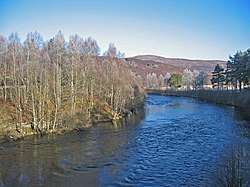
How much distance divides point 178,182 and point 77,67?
28235mm

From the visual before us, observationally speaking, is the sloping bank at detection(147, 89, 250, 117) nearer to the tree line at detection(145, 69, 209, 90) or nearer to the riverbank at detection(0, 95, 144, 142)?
the tree line at detection(145, 69, 209, 90)

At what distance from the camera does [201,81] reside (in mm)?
108625

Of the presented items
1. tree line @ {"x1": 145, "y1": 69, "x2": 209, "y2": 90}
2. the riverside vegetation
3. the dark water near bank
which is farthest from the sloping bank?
the riverside vegetation

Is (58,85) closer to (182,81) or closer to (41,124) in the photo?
(41,124)

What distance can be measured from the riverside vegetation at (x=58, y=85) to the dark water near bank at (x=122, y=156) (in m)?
3.16

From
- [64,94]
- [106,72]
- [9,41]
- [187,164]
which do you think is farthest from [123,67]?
[187,164]

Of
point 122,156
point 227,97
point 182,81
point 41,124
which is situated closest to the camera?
point 122,156

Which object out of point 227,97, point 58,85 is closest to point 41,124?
point 58,85

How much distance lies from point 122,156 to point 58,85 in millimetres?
17040

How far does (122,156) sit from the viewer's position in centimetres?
2164

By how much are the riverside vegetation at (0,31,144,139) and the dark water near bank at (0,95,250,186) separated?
316 cm

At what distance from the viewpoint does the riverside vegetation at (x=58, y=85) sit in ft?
99.3

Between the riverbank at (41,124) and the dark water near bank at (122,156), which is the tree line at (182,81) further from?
the dark water near bank at (122,156)

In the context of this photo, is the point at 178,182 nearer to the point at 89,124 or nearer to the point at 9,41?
the point at 89,124
